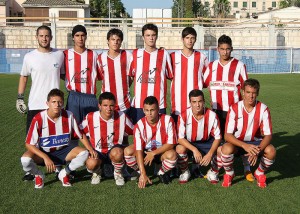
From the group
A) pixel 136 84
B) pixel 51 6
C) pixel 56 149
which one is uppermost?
pixel 51 6

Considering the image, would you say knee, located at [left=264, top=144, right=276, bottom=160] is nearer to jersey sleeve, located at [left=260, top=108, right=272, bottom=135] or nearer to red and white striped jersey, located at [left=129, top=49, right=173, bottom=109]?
jersey sleeve, located at [left=260, top=108, right=272, bottom=135]

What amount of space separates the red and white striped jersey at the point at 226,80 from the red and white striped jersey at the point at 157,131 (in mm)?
757

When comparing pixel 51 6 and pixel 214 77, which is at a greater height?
pixel 51 6

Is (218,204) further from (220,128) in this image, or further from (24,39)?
(24,39)

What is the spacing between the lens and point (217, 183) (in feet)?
17.3

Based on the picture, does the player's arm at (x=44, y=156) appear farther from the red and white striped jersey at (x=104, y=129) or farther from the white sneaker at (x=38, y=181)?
the red and white striped jersey at (x=104, y=129)

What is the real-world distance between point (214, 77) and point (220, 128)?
23.3 inches

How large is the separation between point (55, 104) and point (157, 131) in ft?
3.66

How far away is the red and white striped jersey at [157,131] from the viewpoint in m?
5.23

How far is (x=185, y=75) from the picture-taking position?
569 centimetres

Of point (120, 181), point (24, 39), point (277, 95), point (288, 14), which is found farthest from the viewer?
point (288, 14)

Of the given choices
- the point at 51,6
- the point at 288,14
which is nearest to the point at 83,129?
the point at 51,6

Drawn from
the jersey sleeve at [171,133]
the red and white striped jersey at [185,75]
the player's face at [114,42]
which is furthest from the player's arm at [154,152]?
the player's face at [114,42]

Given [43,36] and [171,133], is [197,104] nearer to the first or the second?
[171,133]
